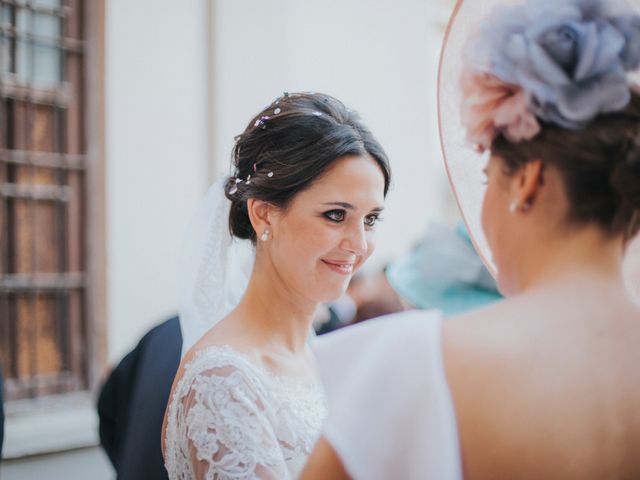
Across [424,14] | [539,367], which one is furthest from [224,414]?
[424,14]

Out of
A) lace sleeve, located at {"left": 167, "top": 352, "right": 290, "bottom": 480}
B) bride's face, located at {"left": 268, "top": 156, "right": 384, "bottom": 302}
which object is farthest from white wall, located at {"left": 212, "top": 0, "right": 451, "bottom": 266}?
lace sleeve, located at {"left": 167, "top": 352, "right": 290, "bottom": 480}

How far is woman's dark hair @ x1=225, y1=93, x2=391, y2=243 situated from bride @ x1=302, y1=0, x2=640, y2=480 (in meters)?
0.81

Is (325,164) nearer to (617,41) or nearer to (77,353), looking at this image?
(617,41)

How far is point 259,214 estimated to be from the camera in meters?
2.05

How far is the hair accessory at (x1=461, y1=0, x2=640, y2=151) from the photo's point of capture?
3.60 ft

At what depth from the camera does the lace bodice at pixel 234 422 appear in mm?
1632

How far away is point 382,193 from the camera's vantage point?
2086 millimetres

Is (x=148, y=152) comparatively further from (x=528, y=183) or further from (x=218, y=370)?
(x=528, y=183)

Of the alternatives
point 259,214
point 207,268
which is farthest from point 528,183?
point 207,268

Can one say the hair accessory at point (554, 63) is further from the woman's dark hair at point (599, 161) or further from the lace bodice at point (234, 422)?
the lace bodice at point (234, 422)

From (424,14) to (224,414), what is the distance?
522 centimetres

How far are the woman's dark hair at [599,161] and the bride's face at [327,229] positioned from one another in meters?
0.88

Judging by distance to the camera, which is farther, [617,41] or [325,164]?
[325,164]

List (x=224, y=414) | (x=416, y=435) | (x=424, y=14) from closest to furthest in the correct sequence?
(x=416, y=435)
(x=224, y=414)
(x=424, y=14)
